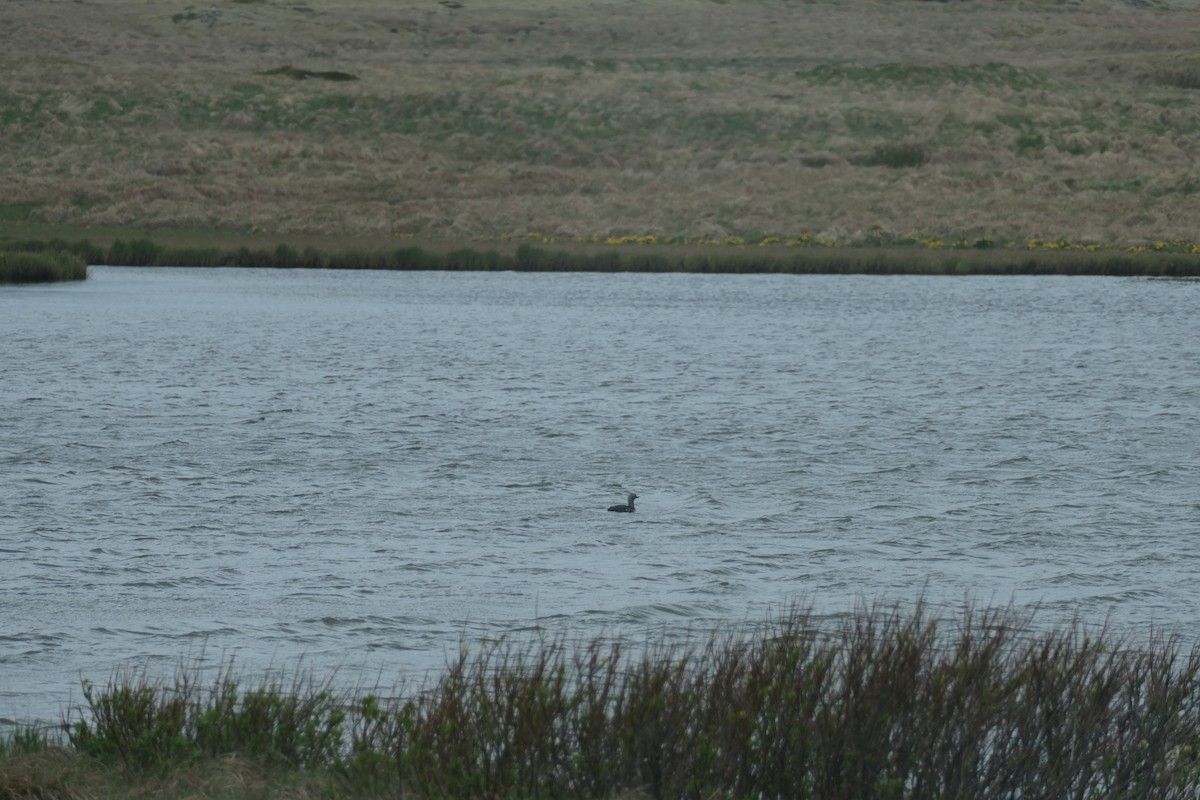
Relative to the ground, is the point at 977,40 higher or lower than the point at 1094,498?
higher

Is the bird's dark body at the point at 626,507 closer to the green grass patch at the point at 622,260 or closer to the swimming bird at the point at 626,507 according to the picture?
the swimming bird at the point at 626,507

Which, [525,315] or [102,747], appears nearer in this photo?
[102,747]

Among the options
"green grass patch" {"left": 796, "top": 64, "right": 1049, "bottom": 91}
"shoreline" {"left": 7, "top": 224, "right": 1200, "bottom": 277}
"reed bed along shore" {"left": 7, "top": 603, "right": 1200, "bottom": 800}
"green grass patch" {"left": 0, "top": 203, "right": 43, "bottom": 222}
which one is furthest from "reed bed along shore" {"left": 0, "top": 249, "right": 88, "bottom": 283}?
"green grass patch" {"left": 796, "top": 64, "right": 1049, "bottom": 91}

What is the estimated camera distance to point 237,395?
97.4 ft

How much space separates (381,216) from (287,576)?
61376 mm

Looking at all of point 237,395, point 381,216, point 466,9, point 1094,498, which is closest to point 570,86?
point 381,216

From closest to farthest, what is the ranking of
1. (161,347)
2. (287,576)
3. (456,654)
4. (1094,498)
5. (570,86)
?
(456,654) < (287,576) < (1094,498) < (161,347) < (570,86)

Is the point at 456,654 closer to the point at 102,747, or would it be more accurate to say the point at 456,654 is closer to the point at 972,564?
the point at 102,747

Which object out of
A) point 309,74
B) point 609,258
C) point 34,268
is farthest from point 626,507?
point 309,74

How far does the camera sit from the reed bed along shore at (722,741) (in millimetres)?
8211

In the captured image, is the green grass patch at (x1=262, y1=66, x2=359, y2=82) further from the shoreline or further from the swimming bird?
the swimming bird

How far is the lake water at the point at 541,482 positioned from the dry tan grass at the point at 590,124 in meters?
32.3

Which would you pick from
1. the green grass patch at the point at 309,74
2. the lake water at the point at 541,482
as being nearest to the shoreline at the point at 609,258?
the lake water at the point at 541,482

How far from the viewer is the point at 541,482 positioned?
20594mm
